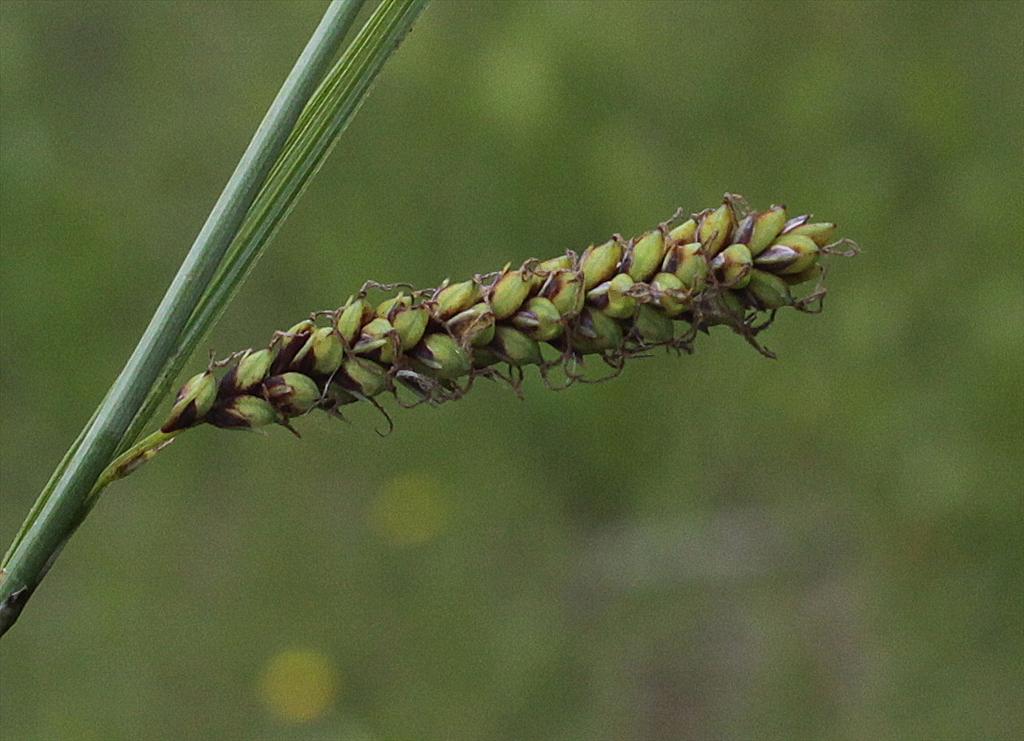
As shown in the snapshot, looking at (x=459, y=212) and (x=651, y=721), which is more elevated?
(x=459, y=212)

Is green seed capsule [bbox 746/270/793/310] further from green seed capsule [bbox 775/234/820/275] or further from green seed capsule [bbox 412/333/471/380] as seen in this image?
green seed capsule [bbox 412/333/471/380]

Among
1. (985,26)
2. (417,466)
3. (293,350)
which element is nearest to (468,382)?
(293,350)

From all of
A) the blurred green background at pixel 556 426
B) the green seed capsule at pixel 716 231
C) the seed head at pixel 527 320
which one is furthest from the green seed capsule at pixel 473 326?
the blurred green background at pixel 556 426

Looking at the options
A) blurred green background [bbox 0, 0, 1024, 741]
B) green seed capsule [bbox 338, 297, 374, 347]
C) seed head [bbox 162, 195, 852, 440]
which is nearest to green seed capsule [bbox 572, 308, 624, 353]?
seed head [bbox 162, 195, 852, 440]

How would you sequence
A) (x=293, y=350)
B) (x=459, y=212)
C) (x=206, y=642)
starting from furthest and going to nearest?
(x=459, y=212), (x=206, y=642), (x=293, y=350)

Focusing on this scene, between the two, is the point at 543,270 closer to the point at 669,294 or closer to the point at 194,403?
the point at 669,294

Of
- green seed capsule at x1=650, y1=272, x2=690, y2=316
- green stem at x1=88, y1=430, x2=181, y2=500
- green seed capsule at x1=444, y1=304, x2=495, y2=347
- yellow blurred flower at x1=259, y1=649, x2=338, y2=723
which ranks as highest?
green seed capsule at x1=650, y1=272, x2=690, y2=316

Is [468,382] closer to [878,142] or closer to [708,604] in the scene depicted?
[708,604]
